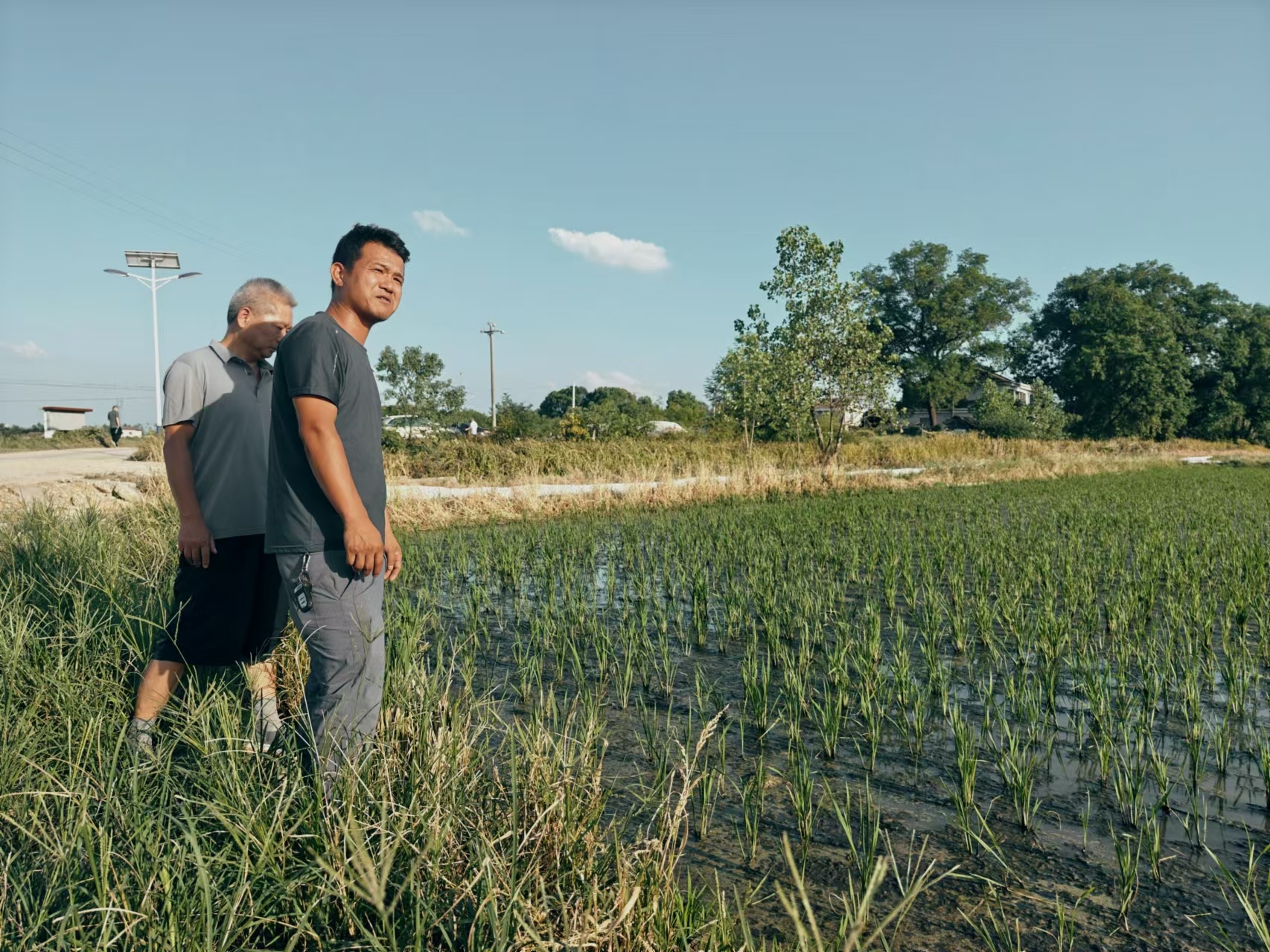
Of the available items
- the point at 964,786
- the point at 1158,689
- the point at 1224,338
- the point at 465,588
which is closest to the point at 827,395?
the point at 465,588

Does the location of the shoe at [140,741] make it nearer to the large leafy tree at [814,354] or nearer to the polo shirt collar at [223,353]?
the polo shirt collar at [223,353]

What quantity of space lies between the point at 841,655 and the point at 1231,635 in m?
2.68

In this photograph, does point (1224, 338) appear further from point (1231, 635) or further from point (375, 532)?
point (375, 532)

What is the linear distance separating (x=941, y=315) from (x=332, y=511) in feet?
179

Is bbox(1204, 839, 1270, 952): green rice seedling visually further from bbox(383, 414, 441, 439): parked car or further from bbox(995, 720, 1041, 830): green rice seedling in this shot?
bbox(383, 414, 441, 439): parked car

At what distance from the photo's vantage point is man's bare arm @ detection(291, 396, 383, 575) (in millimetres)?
2055

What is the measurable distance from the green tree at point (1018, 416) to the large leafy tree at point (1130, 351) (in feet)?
10.8

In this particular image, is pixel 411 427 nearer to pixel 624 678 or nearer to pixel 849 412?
pixel 849 412

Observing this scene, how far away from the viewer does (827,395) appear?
54.6 feet

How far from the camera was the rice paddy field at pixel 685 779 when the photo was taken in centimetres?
159

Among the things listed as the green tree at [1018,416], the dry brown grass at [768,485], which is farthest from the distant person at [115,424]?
the green tree at [1018,416]

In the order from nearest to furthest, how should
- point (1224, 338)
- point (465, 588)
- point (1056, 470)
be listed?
point (465, 588) < point (1056, 470) < point (1224, 338)

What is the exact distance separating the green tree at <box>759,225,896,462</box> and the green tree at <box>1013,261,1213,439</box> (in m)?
34.1

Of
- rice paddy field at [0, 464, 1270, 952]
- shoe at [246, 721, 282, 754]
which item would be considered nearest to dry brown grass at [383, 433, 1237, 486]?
rice paddy field at [0, 464, 1270, 952]
